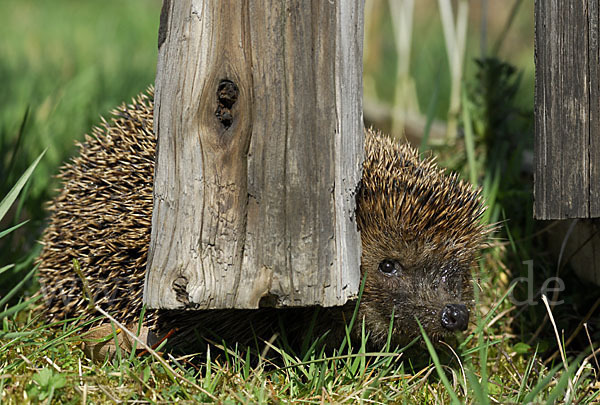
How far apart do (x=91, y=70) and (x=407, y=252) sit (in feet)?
13.8

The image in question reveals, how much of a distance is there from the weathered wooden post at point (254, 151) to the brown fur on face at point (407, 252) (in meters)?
0.41

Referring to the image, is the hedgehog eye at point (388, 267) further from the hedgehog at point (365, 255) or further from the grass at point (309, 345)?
the grass at point (309, 345)

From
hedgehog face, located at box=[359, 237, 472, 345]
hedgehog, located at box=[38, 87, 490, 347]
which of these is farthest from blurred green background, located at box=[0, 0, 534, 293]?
hedgehog face, located at box=[359, 237, 472, 345]

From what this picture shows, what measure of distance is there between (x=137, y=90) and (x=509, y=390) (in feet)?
14.4

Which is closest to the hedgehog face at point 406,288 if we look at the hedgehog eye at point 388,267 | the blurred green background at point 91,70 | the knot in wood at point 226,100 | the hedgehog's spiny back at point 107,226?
the hedgehog eye at point 388,267

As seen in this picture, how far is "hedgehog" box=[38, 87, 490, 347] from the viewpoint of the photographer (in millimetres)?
3021

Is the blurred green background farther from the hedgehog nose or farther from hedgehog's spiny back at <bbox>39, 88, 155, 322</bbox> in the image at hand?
the hedgehog nose

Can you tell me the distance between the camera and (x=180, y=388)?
99.2 inches

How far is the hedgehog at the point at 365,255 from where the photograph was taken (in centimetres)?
302

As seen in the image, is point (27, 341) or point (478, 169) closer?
point (27, 341)

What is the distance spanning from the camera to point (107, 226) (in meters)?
3.23

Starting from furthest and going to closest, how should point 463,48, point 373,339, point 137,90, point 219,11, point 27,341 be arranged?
point 137,90, point 463,48, point 373,339, point 27,341, point 219,11

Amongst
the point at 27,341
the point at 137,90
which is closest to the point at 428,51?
the point at 137,90

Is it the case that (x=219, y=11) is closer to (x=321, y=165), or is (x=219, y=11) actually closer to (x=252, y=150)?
(x=252, y=150)
